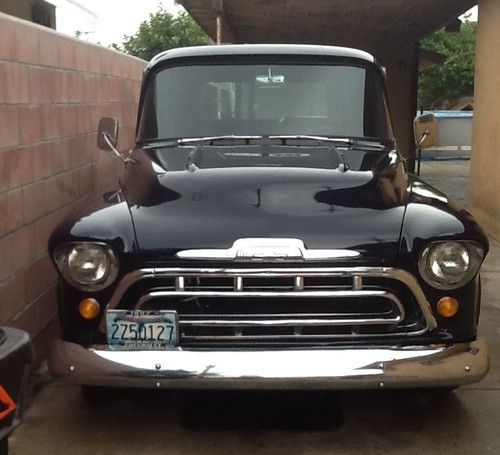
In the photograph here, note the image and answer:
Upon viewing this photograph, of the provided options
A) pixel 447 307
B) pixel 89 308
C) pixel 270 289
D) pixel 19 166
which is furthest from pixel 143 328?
pixel 19 166

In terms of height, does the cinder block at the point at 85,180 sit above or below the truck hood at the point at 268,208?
below

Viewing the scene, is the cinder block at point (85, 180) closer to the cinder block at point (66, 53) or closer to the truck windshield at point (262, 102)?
the cinder block at point (66, 53)

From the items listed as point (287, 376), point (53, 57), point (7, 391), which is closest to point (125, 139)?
point (53, 57)

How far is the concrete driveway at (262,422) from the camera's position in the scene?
3750 millimetres

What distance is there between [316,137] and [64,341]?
6.12 feet

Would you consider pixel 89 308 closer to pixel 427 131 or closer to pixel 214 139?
pixel 214 139

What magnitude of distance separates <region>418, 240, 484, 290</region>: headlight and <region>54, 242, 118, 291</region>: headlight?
1274 millimetres

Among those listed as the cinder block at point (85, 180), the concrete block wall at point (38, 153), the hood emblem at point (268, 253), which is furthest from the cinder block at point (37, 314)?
the hood emblem at point (268, 253)

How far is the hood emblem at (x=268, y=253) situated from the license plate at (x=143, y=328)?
10.4 inches

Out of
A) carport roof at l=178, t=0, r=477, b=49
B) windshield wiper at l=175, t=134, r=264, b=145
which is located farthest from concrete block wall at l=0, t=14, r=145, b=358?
carport roof at l=178, t=0, r=477, b=49

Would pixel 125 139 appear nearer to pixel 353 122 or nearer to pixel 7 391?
pixel 353 122

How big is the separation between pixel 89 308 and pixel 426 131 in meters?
2.69

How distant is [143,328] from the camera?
3480 millimetres

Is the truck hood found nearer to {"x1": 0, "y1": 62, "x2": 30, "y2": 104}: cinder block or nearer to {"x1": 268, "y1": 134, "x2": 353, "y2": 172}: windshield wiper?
{"x1": 268, "y1": 134, "x2": 353, "y2": 172}: windshield wiper
